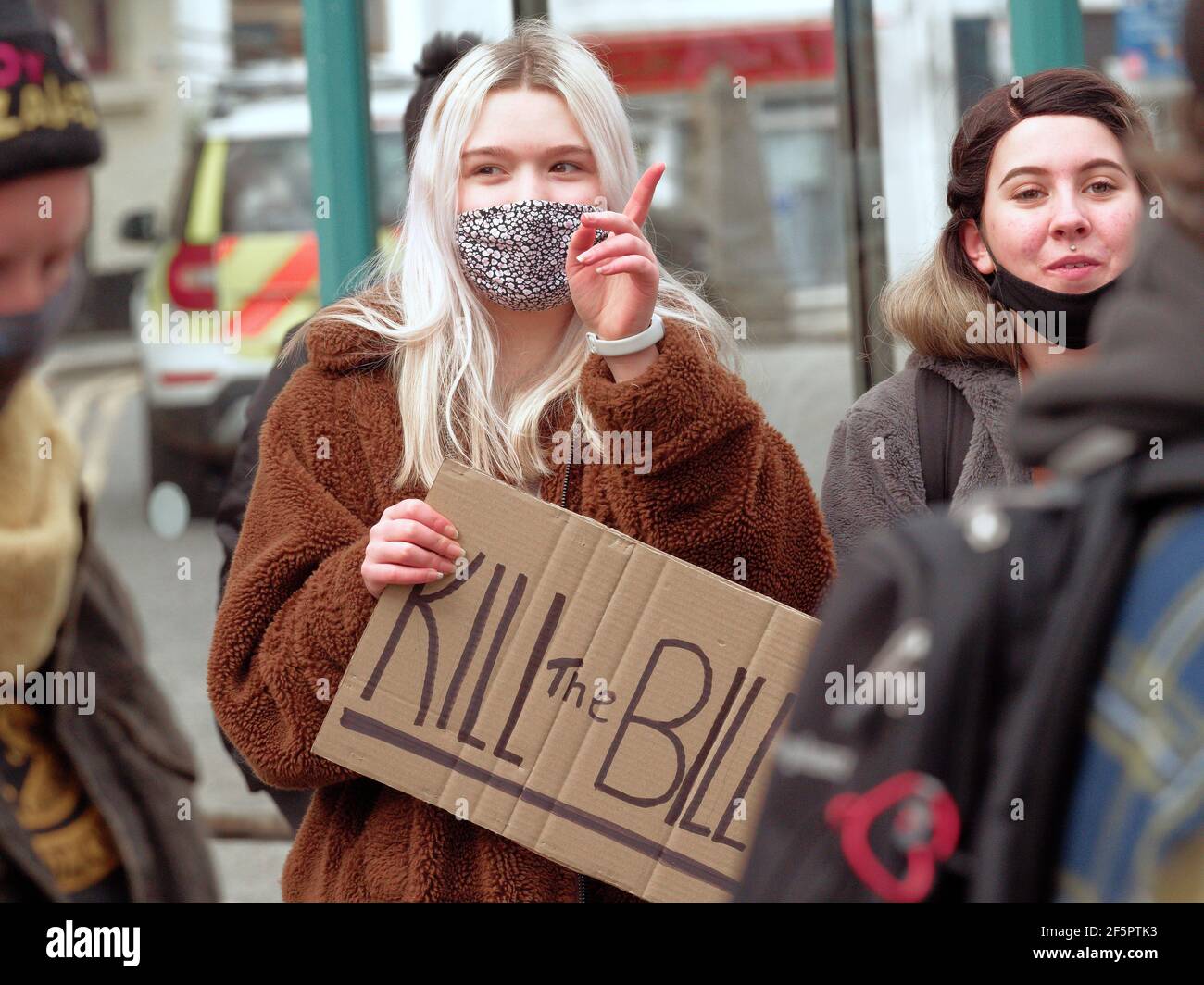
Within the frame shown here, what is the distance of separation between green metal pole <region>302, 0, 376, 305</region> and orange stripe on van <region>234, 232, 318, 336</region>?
3928mm

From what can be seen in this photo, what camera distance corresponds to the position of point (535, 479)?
2.15 m

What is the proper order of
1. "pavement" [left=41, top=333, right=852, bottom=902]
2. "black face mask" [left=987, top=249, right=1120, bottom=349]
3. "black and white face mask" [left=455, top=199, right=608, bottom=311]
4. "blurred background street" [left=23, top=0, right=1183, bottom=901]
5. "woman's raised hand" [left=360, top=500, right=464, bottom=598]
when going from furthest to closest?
"blurred background street" [left=23, top=0, right=1183, bottom=901]
"pavement" [left=41, top=333, right=852, bottom=902]
"black face mask" [left=987, top=249, right=1120, bottom=349]
"black and white face mask" [left=455, top=199, right=608, bottom=311]
"woman's raised hand" [left=360, top=500, right=464, bottom=598]

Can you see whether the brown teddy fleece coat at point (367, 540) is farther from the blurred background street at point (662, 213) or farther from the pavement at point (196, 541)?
the blurred background street at point (662, 213)

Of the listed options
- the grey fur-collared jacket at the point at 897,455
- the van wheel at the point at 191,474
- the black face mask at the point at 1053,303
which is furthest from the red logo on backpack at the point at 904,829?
the van wheel at the point at 191,474

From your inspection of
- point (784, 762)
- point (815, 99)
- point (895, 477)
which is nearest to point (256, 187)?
point (815, 99)

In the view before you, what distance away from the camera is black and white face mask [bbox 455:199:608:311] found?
218 cm

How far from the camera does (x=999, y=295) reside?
2473 mm

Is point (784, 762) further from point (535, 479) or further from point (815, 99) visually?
point (815, 99)

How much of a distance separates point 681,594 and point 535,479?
0.96 feet

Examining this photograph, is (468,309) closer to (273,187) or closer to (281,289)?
(281,289)

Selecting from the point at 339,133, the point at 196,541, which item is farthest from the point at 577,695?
the point at 196,541

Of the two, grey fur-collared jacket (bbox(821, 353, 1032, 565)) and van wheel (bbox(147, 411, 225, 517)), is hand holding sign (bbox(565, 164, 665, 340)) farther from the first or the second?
van wheel (bbox(147, 411, 225, 517))

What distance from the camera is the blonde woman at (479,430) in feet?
6.62

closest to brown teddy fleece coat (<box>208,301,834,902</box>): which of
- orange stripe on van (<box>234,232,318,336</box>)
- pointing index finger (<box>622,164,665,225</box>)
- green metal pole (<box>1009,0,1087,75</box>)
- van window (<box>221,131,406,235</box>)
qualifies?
pointing index finger (<box>622,164,665,225</box>)
